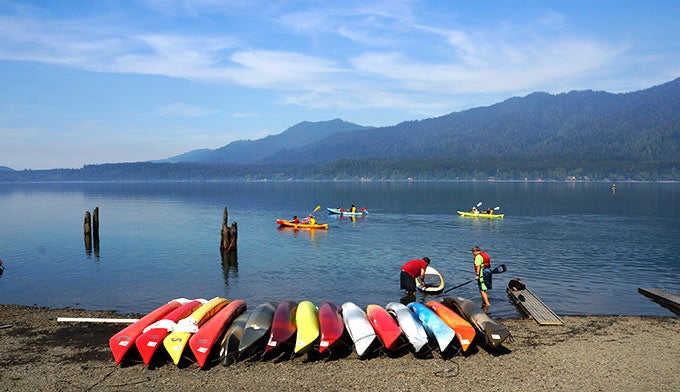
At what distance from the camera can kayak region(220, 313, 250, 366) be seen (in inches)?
616

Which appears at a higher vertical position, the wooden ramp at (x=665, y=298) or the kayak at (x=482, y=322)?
the kayak at (x=482, y=322)

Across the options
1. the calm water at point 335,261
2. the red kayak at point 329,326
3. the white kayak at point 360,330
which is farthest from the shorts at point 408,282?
the white kayak at point 360,330

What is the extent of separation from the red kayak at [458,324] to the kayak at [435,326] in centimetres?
20

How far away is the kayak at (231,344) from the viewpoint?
15.6 meters

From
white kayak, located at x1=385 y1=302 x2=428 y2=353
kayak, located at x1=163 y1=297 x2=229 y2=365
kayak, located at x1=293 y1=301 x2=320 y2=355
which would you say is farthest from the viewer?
white kayak, located at x1=385 y1=302 x2=428 y2=353

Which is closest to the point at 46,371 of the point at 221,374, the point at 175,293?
the point at 221,374

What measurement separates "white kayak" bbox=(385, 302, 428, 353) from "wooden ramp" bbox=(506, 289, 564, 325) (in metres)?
5.12

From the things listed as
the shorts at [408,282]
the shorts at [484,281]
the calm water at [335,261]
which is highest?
the shorts at [484,281]

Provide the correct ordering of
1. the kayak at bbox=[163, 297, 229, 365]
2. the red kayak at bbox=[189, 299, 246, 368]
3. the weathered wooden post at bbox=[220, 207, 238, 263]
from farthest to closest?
the weathered wooden post at bbox=[220, 207, 238, 263] → the kayak at bbox=[163, 297, 229, 365] → the red kayak at bbox=[189, 299, 246, 368]

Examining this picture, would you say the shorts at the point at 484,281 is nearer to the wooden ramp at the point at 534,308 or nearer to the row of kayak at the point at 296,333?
the wooden ramp at the point at 534,308

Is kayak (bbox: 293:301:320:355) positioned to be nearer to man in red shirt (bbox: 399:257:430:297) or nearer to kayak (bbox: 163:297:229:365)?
kayak (bbox: 163:297:229:365)

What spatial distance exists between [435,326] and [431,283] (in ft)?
33.2

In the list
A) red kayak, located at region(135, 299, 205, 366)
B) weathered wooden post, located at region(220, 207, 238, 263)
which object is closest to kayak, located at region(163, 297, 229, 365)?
red kayak, located at region(135, 299, 205, 366)

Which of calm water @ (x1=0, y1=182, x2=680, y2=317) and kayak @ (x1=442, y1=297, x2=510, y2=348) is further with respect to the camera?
calm water @ (x1=0, y1=182, x2=680, y2=317)
